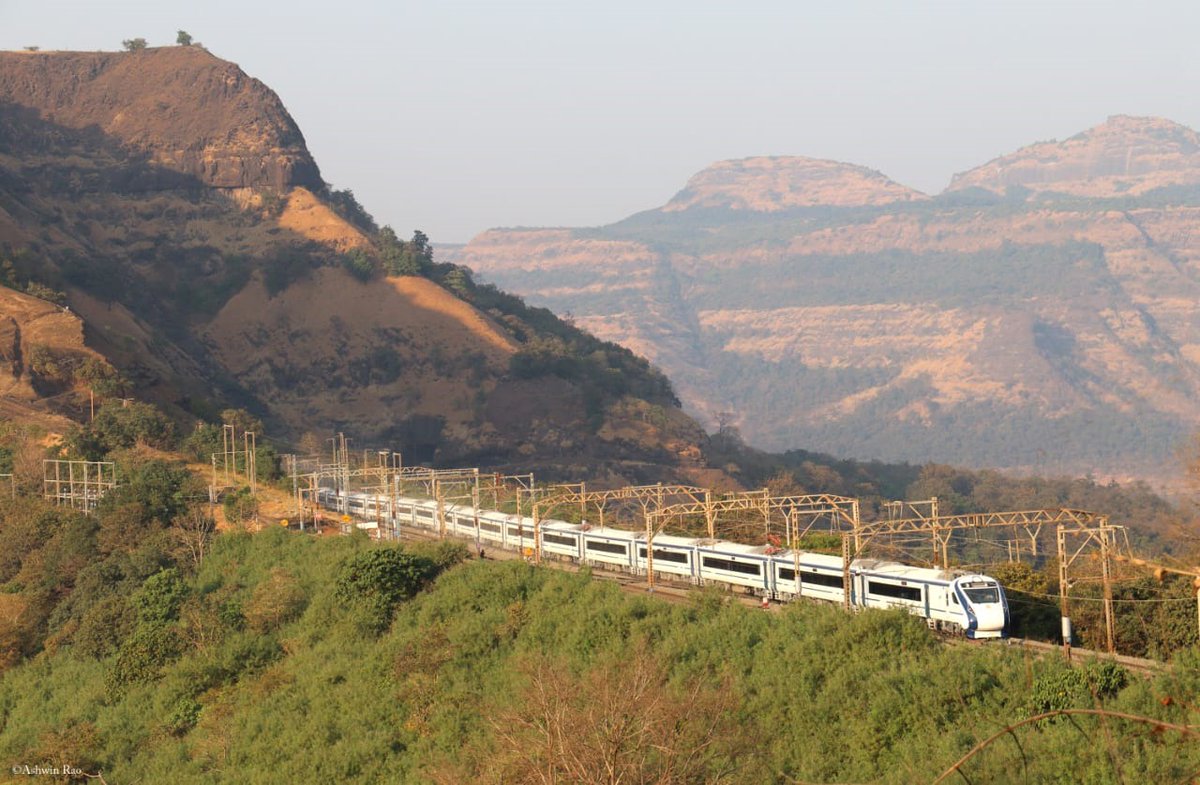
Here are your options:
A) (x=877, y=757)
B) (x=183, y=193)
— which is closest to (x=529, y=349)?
(x=183, y=193)

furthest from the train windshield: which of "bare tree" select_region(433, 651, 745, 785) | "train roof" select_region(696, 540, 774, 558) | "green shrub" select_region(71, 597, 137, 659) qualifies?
"green shrub" select_region(71, 597, 137, 659)

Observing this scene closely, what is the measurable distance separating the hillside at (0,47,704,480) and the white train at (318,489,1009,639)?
2176 inches

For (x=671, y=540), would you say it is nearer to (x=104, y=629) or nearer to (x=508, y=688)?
(x=508, y=688)

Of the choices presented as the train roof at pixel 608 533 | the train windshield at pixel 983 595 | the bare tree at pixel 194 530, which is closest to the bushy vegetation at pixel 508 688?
the bare tree at pixel 194 530

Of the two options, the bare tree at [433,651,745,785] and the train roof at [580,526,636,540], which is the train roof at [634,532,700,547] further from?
the bare tree at [433,651,745,785]

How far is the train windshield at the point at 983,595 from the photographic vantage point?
4188 cm

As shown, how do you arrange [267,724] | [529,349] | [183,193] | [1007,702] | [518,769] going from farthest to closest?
[183,193]
[529,349]
[267,724]
[1007,702]
[518,769]

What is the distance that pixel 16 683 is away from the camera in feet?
195

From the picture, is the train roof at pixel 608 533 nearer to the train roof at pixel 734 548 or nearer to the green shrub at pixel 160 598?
the train roof at pixel 734 548

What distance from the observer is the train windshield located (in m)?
41.9

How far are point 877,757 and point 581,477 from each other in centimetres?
10124

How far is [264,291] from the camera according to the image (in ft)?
519

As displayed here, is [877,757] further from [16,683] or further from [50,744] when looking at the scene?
[16,683]

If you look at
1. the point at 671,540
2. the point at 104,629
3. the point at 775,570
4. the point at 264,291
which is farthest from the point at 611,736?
the point at 264,291
